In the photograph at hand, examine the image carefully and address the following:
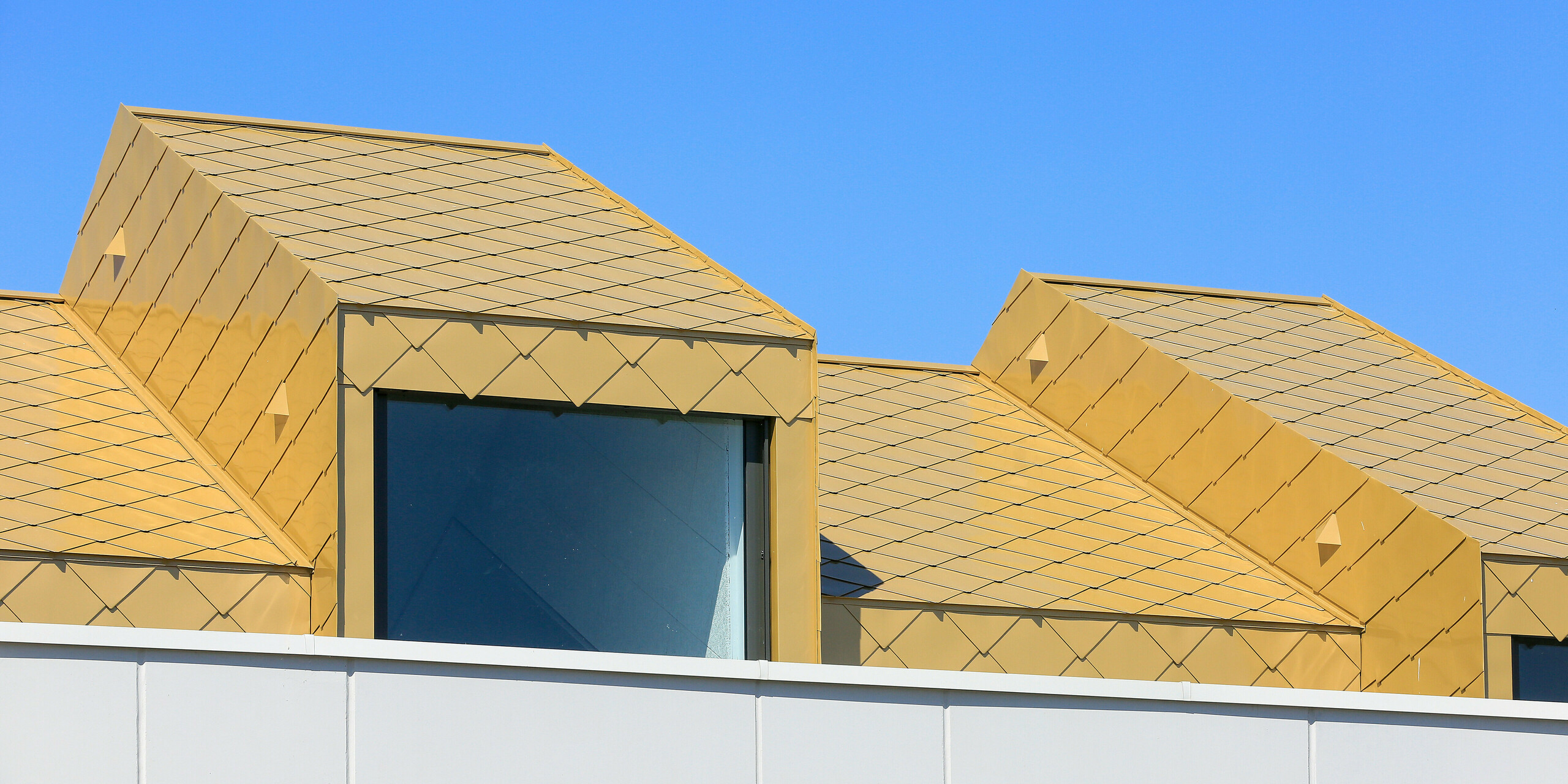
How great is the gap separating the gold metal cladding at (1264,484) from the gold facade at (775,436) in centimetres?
3

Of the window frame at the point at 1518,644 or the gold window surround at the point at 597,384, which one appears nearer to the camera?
the gold window surround at the point at 597,384

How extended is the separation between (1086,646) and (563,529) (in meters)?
4.42

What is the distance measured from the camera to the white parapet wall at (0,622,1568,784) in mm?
7102

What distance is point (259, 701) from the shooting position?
726 cm

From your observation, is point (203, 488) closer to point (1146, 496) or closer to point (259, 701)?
point (259, 701)

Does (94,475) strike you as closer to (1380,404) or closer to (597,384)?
(597,384)

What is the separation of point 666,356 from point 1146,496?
6.45 metres

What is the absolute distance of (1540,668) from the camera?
1291 cm

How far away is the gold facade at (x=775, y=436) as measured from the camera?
10.7 m

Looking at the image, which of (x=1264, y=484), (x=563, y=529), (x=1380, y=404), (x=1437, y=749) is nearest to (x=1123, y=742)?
(x=1437, y=749)

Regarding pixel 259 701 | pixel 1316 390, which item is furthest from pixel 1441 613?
pixel 259 701

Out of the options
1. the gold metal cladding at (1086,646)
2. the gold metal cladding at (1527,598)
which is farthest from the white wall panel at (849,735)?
the gold metal cladding at (1527,598)

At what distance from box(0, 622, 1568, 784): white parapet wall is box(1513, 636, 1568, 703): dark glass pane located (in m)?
4.33

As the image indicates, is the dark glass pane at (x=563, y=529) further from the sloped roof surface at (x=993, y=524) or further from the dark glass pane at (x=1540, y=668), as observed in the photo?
the dark glass pane at (x=1540, y=668)
